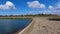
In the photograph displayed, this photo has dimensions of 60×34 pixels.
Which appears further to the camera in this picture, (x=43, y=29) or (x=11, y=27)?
(x=11, y=27)

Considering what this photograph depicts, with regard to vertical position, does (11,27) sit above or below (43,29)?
below

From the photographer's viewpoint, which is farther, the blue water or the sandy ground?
the blue water

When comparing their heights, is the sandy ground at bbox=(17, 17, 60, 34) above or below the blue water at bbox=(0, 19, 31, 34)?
above

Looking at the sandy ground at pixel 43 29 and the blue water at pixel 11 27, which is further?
the blue water at pixel 11 27

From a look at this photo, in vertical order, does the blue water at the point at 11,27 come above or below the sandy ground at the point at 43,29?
below
